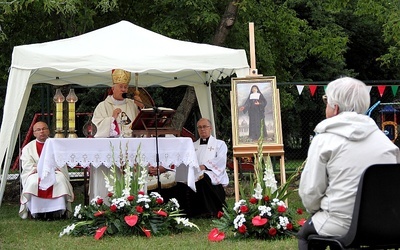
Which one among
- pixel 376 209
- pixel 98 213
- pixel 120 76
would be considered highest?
pixel 120 76

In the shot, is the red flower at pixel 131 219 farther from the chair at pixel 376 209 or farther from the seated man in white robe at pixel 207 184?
the chair at pixel 376 209

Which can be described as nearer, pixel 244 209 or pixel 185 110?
pixel 244 209

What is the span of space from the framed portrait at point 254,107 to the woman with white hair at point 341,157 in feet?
16.3

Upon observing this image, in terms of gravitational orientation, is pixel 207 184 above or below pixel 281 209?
above

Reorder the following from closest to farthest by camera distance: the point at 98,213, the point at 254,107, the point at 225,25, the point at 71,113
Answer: the point at 98,213, the point at 254,107, the point at 71,113, the point at 225,25

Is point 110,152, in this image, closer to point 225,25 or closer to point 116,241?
point 116,241

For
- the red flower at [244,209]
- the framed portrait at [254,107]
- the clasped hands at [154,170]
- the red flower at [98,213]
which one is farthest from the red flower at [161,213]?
the clasped hands at [154,170]

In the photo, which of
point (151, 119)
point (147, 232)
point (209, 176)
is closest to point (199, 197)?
point (209, 176)

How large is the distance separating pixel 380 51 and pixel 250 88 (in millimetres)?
21134

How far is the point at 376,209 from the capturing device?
4.30m

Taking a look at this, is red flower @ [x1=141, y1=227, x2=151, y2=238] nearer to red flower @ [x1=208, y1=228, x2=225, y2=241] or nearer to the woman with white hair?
red flower @ [x1=208, y1=228, x2=225, y2=241]

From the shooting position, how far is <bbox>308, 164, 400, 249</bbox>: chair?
4.27 m

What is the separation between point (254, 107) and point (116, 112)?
2.03m

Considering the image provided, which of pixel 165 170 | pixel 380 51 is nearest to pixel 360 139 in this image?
pixel 165 170
